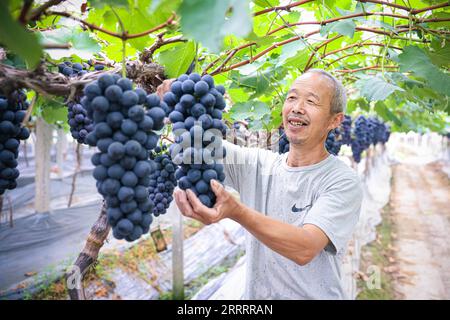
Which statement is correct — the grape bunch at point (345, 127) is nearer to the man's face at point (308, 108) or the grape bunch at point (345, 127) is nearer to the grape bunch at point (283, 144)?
the grape bunch at point (283, 144)

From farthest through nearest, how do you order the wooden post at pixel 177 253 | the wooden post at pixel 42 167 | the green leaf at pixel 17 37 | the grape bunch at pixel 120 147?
the wooden post at pixel 42 167
the wooden post at pixel 177 253
the grape bunch at pixel 120 147
the green leaf at pixel 17 37

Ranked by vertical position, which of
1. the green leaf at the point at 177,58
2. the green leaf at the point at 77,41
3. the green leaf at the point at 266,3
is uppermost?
the green leaf at the point at 266,3

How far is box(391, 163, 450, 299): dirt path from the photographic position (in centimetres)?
627

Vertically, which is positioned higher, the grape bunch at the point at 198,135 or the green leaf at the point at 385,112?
the green leaf at the point at 385,112

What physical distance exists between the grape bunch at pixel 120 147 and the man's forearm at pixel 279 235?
0.35m

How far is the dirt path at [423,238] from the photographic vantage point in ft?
20.6

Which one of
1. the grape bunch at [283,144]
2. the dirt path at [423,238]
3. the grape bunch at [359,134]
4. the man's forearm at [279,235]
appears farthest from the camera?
the dirt path at [423,238]

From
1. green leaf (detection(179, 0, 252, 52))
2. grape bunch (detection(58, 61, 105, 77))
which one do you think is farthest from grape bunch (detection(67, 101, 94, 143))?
green leaf (detection(179, 0, 252, 52))

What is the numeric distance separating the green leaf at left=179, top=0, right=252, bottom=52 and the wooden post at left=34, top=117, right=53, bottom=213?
234 inches

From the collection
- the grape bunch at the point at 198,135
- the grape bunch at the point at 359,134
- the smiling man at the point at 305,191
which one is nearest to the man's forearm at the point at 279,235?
the smiling man at the point at 305,191

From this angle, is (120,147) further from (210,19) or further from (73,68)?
(73,68)

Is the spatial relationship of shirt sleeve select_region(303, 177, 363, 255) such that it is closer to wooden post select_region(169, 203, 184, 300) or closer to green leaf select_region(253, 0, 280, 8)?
green leaf select_region(253, 0, 280, 8)

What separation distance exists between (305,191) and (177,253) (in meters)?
3.80

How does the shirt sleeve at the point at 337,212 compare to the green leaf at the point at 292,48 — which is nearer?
the shirt sleeve at the point at 337,212
